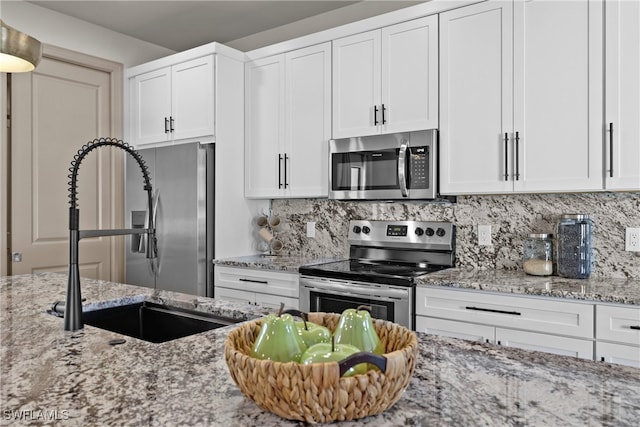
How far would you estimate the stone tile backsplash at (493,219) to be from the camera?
2.48 meters

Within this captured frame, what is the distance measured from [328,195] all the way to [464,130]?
1.00 meters

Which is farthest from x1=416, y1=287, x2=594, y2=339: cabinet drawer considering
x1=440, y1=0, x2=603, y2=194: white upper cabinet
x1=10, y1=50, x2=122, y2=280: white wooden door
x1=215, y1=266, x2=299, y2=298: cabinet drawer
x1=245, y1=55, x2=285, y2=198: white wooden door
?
x1=10, y1=50, x2=122, y2=280: white wooden door

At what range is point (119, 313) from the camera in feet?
6.06

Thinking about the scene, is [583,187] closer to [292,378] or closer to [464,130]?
[464,130]

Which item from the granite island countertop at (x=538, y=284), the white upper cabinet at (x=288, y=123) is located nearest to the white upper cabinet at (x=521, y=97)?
the granite island countertop at (x=538, y=284)

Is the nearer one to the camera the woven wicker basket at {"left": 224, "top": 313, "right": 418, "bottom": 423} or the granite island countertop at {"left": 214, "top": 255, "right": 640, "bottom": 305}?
the woven wicker basket at {"left": 224, "top": 313, "right": 418, "bottom": 423}

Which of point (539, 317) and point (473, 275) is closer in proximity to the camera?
point (539, 317)

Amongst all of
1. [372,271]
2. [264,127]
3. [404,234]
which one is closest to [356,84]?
[264,127]

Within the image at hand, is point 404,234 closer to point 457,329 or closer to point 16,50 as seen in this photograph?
point 457,329

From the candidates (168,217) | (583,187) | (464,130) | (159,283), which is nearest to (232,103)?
(168,217)

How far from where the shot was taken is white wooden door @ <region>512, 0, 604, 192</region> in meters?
2.29

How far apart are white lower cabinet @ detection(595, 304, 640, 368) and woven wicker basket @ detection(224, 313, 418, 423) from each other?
1582 mm

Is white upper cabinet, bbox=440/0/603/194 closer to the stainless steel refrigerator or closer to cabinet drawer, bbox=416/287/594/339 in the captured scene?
cabinet drawer, bbox=416/287/594/339

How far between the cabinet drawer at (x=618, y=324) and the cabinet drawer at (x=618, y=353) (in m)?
0.02
